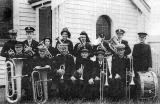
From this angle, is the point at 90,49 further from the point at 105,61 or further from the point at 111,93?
the point at 111,93

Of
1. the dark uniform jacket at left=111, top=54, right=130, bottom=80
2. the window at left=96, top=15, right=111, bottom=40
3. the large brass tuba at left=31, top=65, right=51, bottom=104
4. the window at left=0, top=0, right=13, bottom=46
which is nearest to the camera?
the large brass tuba at left=31, top=65, right=51, bottom=104

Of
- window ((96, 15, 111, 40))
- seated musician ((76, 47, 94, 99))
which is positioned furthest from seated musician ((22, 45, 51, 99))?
window ((96, 15, 111, 40))

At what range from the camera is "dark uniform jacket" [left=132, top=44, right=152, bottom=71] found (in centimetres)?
839

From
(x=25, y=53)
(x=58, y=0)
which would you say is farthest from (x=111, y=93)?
(x=58, y=0)

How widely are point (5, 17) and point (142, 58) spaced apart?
18.6ft

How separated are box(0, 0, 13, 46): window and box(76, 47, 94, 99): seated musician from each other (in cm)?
418

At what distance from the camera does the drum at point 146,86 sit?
7.64m

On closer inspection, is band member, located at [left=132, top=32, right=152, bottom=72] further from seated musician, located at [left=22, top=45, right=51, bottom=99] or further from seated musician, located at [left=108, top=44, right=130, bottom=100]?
seated musician, located at [left=22, top=45, right=51, bottom=99]

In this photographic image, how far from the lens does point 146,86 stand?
25.1 feet

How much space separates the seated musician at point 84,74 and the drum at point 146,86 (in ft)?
4.55

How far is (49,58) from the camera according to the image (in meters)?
7.96

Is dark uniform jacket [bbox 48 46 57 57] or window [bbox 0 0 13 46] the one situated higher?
window [bbox 0 0 13 46]

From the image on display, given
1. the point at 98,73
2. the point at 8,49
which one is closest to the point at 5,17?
the point at 8,49

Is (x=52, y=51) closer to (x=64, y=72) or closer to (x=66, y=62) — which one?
(x=66, y=62)
